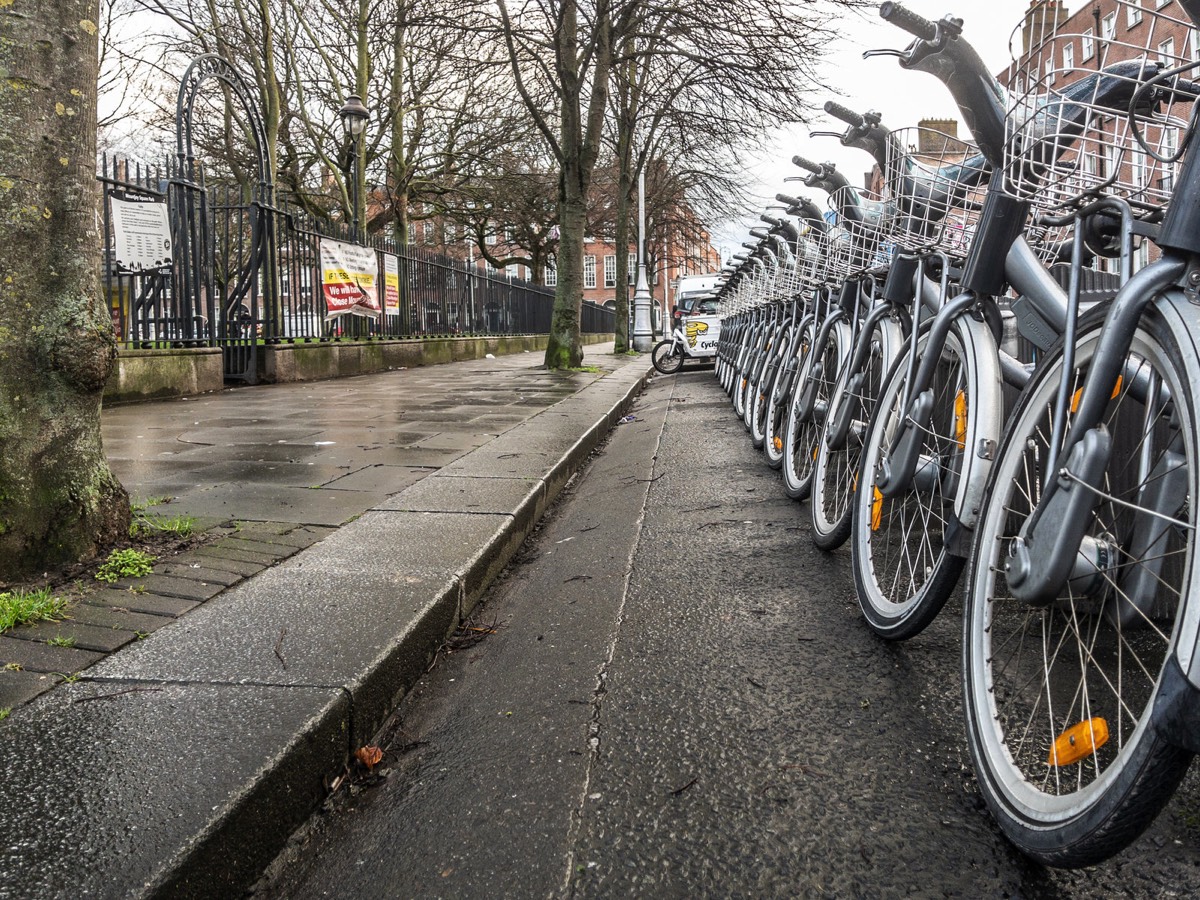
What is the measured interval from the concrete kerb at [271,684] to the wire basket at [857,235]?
1.98 m

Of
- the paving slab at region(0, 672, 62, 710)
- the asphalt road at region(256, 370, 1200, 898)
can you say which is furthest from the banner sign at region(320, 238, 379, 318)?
the paving slab at region(0, 672, 62, 710)

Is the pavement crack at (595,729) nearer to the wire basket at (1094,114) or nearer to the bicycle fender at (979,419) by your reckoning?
the bicycle fender at (979,419)

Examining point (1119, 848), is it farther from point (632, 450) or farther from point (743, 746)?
point (632, 450)

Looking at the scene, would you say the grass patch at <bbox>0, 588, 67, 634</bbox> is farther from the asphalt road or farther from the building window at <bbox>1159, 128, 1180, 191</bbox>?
the building window at <bbox>1159, 128, 1180, 191</bbox>

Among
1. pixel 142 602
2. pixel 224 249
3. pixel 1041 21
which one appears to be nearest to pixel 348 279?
pixel 224 249

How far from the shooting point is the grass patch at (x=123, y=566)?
2.88 meters

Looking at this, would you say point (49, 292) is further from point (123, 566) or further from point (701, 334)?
point (701, 334)

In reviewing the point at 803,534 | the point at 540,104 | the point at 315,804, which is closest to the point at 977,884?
the point at 315,804

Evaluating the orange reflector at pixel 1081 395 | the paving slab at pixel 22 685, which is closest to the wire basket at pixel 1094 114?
the orange reflector at pixel 1081 395

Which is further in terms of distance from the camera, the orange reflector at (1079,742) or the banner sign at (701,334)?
the banner sign at (701,334)

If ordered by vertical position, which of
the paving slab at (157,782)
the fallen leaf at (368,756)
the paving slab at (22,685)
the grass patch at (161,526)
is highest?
→ the grass patch at (161,526)

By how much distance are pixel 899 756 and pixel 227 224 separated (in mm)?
11367

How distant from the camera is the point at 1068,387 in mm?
1810

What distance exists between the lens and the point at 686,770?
1977 millimetres
